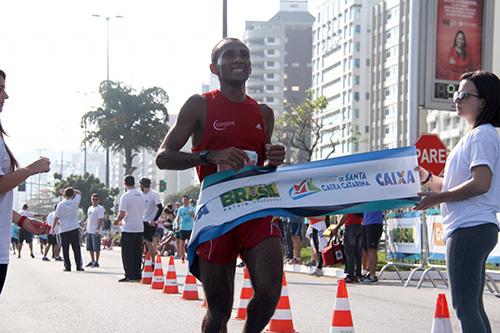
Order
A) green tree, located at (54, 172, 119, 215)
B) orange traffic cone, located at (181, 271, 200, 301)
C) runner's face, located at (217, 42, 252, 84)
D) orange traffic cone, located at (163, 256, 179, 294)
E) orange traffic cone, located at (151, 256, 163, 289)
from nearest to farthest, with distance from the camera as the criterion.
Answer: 1. runner's face, located at (217, 42, 252, 84)
2. orange traffic cone, located at (181, 271, 200, 301)
3. orange traffic cone, located at (163, 256, 179, 294)
4. orange traffic cone, located at (151, 256, 163, 289)
5. green tree, located at (54, 172, 119, 215)

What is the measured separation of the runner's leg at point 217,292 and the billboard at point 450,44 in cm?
1656

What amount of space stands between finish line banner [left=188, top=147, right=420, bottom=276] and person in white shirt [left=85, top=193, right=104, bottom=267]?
20.1m

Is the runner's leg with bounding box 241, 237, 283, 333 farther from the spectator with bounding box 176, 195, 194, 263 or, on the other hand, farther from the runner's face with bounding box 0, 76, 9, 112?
the spectator with bounding box 176, 195, 194, 263

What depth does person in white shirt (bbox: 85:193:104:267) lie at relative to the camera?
26.3 meters

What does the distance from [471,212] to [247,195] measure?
134 cm

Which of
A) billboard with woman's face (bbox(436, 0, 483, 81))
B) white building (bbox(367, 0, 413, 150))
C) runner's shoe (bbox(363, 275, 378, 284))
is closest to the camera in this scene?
runner's shoe (bbox(363, 275, 378, 284))

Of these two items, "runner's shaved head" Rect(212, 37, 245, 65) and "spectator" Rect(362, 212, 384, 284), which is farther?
"spectator" Rect(362, 212, 384, 284)

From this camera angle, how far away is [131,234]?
58.9 ft

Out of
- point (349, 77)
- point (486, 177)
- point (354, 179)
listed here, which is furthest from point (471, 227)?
point (349, 77)

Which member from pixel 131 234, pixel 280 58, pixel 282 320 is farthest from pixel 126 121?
pixel 280 58

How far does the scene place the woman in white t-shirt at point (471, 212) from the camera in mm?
5582

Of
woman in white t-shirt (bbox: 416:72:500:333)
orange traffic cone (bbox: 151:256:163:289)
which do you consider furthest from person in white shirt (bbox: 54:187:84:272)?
woman in white t-shirt (bbox: 416:72:500:333)

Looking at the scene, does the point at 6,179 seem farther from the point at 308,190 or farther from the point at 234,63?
the point at 308,190

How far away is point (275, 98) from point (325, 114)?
32.6m
